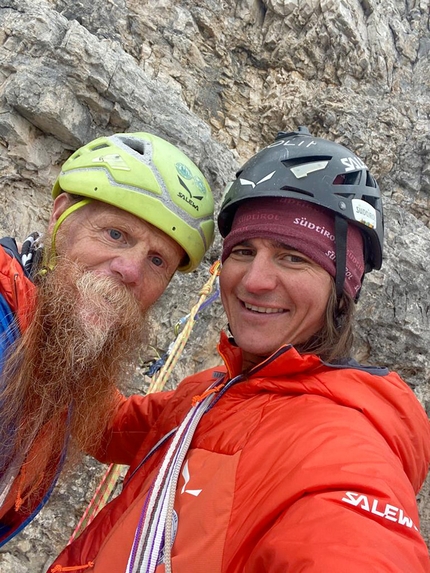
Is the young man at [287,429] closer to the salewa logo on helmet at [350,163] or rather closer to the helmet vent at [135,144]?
the salewa logo on helmet at [350,163]

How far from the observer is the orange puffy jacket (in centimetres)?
107

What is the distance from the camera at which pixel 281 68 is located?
10.3 meters

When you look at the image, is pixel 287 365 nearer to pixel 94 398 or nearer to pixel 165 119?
pixel 94 398

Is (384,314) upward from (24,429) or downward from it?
downward

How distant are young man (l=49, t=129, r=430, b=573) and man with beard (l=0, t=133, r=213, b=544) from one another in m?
0.38

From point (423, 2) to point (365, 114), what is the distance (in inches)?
226

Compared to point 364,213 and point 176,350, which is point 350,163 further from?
point 176,350

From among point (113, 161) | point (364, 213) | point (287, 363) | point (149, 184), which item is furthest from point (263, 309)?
point (113, 161)

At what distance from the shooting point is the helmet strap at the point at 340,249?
197 centimetres

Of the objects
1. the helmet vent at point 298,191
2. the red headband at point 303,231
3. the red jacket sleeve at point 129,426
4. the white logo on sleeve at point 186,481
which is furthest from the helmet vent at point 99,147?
the white logo on sleeve at point 186,481

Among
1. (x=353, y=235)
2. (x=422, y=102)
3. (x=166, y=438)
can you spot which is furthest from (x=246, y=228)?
(x=422, y=102)

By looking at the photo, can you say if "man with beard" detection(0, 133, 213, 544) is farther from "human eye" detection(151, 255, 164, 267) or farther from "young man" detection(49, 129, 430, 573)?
"young man" detection(49, 129, 430, 573)

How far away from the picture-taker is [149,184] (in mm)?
2289

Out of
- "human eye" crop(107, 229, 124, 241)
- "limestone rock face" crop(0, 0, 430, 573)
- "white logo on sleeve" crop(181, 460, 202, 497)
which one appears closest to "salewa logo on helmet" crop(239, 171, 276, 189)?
"human eye" crop(107, 229, 124, 241)
